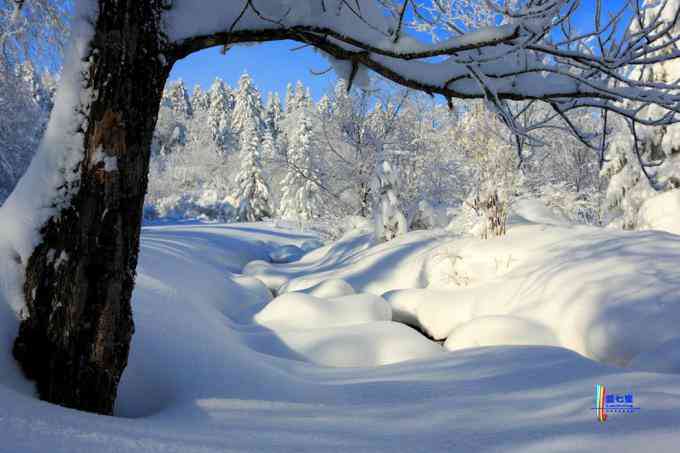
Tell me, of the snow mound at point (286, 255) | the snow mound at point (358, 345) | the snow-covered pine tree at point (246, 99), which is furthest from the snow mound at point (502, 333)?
the snow-covered pine tree at point (246, 99)

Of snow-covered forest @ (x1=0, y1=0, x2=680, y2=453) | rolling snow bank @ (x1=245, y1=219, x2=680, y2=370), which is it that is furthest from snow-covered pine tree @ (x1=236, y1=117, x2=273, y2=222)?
snow-covered forest @ (x1=0, y1=0, x2=680, y2=453)

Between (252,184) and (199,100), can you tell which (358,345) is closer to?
(252,184)

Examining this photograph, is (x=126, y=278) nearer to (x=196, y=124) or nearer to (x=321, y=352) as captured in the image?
(x=321, y=352)

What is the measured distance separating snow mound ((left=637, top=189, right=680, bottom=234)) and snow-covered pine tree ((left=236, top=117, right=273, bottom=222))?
2917 cm

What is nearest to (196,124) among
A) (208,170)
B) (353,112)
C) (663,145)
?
(208,170)

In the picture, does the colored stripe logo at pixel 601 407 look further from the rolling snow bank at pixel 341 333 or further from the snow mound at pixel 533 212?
the snow mound at pixel 533 212

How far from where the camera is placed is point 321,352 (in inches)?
148

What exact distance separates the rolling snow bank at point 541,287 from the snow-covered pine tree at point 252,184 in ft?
91.8

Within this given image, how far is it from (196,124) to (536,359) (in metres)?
62.4

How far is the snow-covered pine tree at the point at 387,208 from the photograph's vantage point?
11578 mm

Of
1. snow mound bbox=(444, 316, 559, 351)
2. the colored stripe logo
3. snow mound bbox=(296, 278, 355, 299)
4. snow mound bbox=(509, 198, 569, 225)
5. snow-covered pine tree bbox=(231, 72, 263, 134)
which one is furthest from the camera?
snow-covered pine tree bbox=(231, 72, 263, 134)

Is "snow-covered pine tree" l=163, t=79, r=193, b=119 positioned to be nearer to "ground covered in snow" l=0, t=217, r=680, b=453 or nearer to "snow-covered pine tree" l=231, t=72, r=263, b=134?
"snow-covered pine tree" l=231, t=72, r=263, b=134

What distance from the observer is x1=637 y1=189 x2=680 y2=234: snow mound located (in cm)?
992

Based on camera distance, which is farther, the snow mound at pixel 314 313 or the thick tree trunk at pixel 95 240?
the snow mound at pixel 314 313
